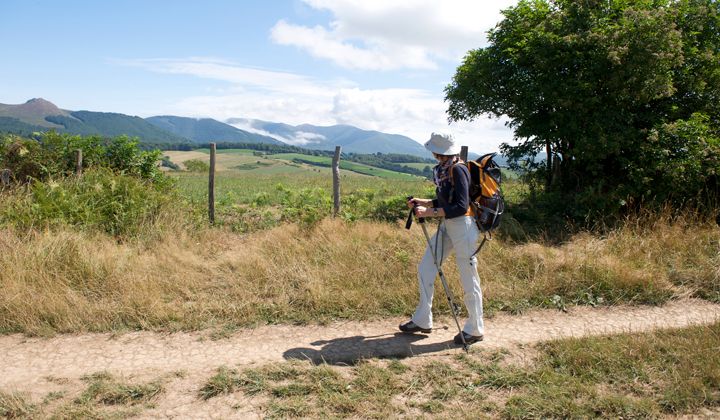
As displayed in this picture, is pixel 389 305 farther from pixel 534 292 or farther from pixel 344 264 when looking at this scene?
pixel 534 292

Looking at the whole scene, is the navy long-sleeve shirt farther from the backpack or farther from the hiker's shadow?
the hiker's shadow

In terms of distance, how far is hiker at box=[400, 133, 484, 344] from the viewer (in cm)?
472

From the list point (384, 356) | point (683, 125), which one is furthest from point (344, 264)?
point (683, 125)

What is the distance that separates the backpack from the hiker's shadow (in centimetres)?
122

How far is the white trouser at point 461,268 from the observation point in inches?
190

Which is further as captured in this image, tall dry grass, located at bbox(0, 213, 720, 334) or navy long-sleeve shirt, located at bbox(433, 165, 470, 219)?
tall dry grass, located at bbox(0, 213, 720, 334)

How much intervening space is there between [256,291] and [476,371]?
10.5 ft

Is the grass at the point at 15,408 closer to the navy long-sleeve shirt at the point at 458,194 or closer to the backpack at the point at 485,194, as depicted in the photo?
the navy long-sleeve shirt at the point at 458,194

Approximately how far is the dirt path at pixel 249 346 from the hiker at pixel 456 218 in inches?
15.9

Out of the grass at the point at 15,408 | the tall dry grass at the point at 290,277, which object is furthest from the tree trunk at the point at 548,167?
the grass at the point at 15,408

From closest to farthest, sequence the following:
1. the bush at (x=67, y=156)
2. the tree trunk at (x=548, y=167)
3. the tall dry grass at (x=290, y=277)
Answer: the tall dry grass at (x=290, y=277), the bush at (x=67, y=156), the tree trunk at (x=548, y=167)

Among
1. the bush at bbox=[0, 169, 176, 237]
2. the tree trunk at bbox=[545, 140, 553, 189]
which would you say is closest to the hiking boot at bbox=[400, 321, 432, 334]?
the bush at bbox=[0, 169, 176, 237]

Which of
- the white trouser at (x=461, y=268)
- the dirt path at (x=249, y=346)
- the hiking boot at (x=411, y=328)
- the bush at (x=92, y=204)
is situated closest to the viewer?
the dirt path at (x=249, y=346)

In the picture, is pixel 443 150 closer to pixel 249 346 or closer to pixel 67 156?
pixel 249 346
